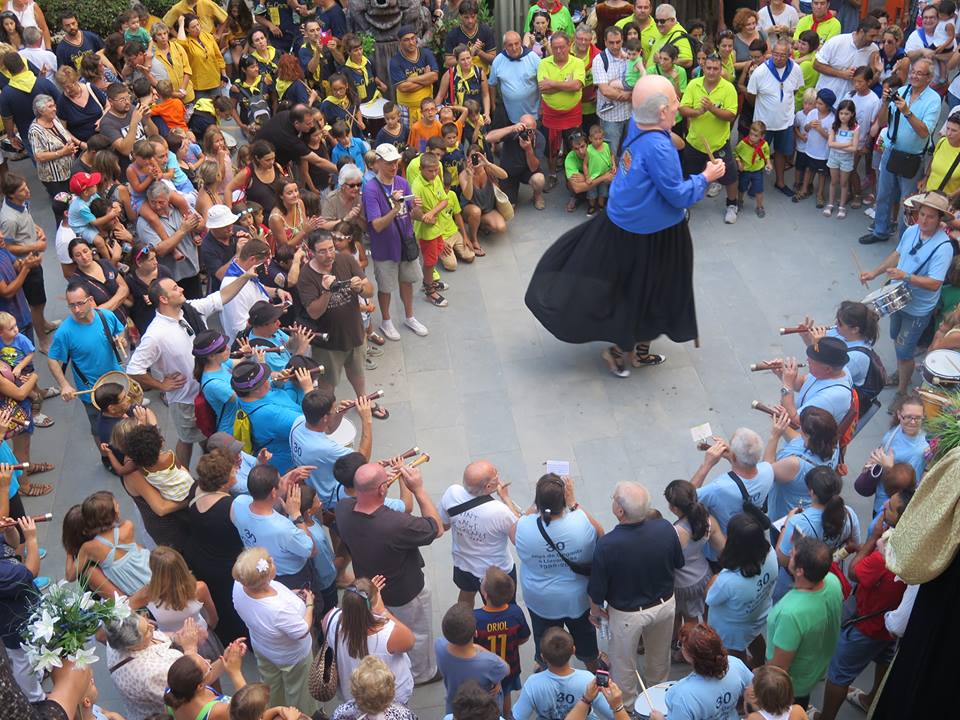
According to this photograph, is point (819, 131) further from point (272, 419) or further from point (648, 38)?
point (272, 419)

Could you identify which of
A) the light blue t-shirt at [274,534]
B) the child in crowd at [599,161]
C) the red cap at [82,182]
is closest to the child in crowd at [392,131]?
the child in crowd at [599,161]

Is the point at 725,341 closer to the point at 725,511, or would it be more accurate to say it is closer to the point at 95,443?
the point at 725,511

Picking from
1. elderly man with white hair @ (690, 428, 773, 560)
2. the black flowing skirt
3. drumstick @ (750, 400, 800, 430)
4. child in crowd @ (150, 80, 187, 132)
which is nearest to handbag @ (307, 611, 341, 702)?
elderly man with white hair @ (690, 428, 773, 560)

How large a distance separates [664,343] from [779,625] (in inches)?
151

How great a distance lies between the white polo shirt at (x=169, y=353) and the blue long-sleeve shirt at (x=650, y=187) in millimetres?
3092

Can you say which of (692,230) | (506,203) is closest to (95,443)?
(506,203)

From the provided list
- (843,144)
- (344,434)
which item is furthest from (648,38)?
(344,434)

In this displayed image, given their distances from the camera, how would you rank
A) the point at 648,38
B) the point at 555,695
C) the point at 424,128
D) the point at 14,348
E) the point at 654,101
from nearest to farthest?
the point at 555,695, the point at 14,348, the point at 654,101, the point at 424,128, the point at 648,38

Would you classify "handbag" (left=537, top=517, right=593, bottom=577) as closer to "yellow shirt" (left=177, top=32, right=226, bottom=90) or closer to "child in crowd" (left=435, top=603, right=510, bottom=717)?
"child in crowd" (left=435, top=603, right=510, bottom=717)

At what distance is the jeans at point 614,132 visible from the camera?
9.99 m

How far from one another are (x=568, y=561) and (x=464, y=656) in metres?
0.76

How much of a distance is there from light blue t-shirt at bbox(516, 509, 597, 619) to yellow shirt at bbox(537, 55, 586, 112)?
5764mm

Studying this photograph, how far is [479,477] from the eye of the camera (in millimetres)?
5227

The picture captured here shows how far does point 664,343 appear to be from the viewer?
27.3ft
